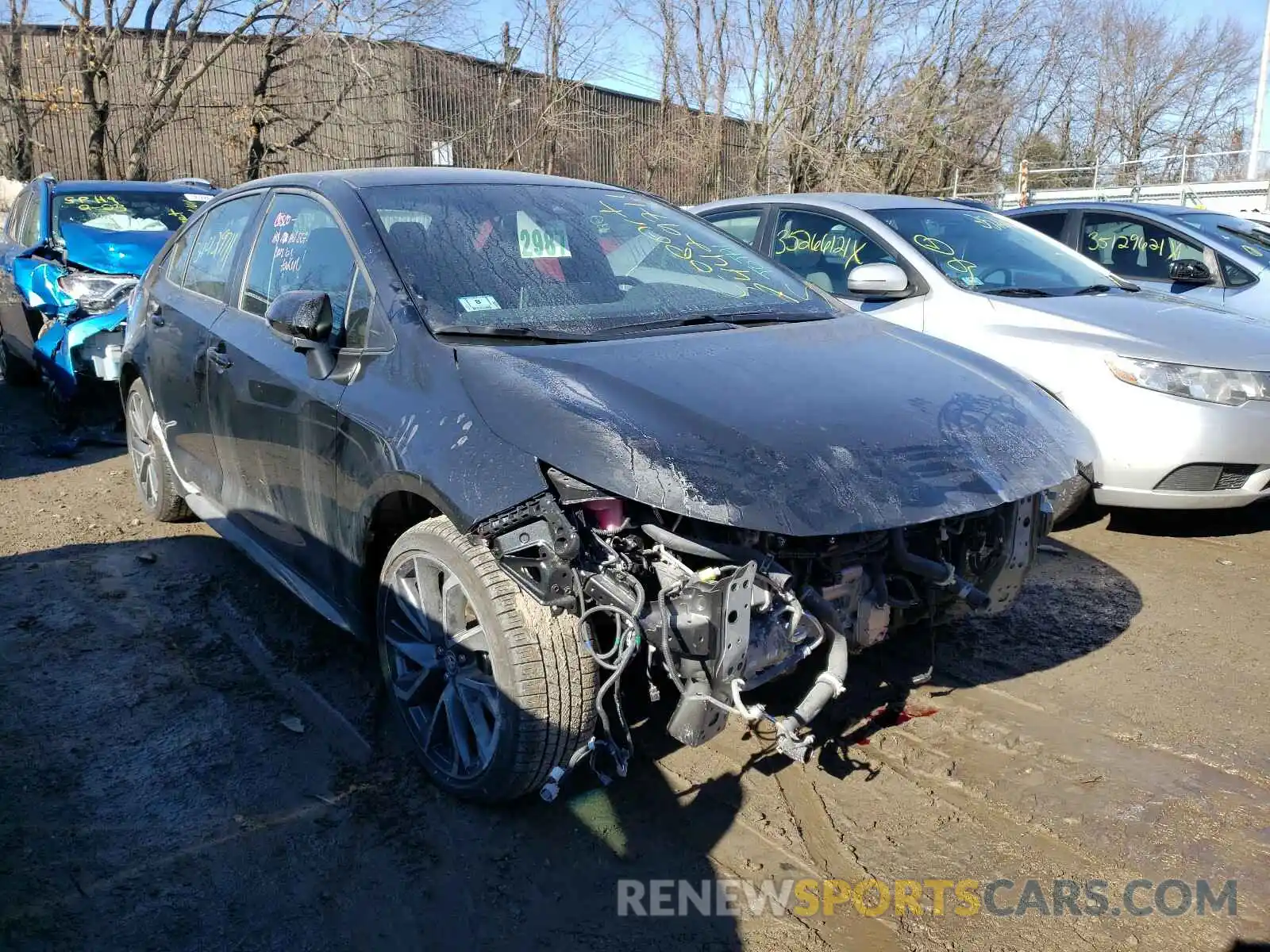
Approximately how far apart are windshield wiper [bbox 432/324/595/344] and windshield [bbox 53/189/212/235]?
20.0 ft

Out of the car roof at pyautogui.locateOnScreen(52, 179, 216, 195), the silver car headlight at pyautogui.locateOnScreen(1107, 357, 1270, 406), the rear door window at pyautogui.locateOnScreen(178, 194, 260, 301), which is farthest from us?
the car roof at pyautogui.locateOnScreen(52, 179, 216, 195)

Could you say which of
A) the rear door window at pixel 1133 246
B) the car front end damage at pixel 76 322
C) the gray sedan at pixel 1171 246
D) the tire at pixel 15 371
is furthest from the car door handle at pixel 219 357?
the rear door window at pixel 1133 246

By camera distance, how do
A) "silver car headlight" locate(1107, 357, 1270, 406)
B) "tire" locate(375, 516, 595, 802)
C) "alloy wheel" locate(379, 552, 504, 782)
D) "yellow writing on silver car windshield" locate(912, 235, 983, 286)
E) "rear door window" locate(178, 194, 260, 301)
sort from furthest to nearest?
"yellow writing on silver car windshield" locate(912, 235, 983, 286), "silver car headlight" locate(1107, 357, 1270, 406), "rear door window" locate(178, 194, 260, 301), "alloy wheel" locate(379, 552, 504, 782), "tire" locate(375, 516, 595, 802)

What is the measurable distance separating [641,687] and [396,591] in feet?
2.68

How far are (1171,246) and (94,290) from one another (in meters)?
7.88

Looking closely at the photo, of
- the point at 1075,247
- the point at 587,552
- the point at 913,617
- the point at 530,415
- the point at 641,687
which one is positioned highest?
the point at 1075,247

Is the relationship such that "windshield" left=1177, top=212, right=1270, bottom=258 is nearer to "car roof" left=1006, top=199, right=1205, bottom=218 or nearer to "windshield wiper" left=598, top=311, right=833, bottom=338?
"car roof" left=1006, top=199, right=1205, bottom=218

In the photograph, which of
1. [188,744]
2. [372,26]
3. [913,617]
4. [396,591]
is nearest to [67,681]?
[188,744]

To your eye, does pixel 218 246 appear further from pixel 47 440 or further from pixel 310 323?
pixel 47 440

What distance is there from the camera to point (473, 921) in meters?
2.41

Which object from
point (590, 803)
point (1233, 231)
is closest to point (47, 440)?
point (590, 803)

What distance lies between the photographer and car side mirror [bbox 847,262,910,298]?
4.88 m

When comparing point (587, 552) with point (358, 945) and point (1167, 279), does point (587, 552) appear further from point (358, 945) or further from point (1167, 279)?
point (1167, 279)

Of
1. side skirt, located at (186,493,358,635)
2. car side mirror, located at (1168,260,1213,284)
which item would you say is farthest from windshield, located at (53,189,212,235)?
car side mirror, located at (1168,260,1213,284)
